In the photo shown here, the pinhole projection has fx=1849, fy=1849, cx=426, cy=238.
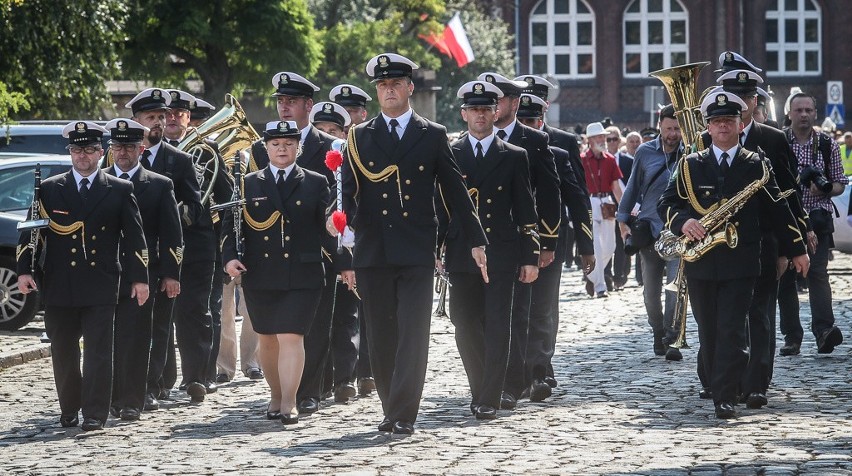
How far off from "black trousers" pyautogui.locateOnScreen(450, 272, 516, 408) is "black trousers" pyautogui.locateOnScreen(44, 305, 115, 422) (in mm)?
2103

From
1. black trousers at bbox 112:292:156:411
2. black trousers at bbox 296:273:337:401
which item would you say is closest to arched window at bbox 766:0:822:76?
black trousers at bbox 296:273:337:401

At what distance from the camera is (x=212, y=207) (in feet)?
39.9

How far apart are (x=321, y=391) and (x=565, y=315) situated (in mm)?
7137

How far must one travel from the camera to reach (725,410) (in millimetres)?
10750

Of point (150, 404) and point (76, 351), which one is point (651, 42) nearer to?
point (150, 404)

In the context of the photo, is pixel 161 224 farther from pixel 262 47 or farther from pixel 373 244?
pixel 262 47

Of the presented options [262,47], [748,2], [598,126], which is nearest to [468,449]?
[598,126]

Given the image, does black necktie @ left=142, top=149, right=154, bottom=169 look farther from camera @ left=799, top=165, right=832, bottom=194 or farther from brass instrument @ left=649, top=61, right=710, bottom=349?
camera @ left=799, top=165, right=832, bottom=194

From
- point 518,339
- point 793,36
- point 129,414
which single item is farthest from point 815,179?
point 793,36

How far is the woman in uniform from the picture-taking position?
36.6ft

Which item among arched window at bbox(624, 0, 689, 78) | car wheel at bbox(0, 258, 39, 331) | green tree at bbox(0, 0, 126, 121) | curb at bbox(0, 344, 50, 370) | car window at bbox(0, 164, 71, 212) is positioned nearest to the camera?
curb at bbox(0, 344, 50, 370)

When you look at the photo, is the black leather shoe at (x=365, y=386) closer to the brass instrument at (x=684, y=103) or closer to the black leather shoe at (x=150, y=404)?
the black leather shoe at (x=150, y=404)

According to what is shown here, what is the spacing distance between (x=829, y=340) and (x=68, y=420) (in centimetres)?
617

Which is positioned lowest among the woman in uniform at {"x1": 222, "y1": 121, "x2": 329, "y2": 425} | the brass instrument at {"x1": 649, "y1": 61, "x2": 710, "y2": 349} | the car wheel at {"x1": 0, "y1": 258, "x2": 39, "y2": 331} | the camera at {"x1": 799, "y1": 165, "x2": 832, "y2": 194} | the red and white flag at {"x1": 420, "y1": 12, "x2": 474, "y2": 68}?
the car wheel at {"x1": 0, "y1": 258, "x2": 39, "y2": 331}
